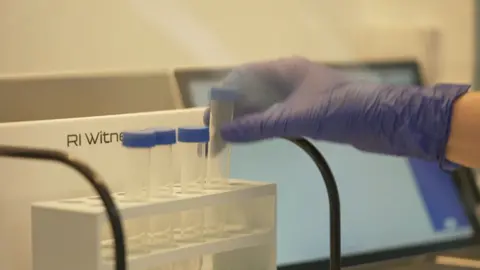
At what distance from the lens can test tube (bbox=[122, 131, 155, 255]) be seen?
2.86ft

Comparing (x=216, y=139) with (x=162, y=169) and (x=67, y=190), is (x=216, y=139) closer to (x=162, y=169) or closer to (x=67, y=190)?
(x=162, y=169)

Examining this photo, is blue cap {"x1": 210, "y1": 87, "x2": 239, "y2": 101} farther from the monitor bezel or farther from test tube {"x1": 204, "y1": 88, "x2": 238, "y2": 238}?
the monitor bezel

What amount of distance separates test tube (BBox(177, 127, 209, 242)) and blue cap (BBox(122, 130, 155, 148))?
0.07m

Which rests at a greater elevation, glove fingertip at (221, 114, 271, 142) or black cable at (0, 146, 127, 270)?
glove fingertip at (221, 114, 271, 142)

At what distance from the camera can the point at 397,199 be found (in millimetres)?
1591

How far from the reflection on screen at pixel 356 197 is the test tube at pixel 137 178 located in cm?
36

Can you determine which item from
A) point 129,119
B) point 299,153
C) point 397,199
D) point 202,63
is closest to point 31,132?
point 129,119

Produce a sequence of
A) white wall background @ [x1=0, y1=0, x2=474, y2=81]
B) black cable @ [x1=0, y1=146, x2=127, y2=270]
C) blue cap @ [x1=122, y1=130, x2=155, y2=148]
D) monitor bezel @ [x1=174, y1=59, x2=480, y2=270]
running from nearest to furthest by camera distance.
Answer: black cable @ [x1=0, y1=146, x2=127, y2=270] < blue cap @ [x1=122, y1=130, x2=155, y2=148] < white wall background @ [x1=0, y1=0, x2=474, y2=81] < monitor bezel @ [x1=174, y1=59, x2=480, y2=270]

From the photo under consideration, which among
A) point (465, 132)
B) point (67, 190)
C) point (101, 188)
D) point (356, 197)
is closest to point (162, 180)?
point (67, 190)

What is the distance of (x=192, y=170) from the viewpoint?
3.34 feet

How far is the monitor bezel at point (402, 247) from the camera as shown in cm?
135

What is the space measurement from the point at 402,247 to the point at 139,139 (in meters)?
0.83

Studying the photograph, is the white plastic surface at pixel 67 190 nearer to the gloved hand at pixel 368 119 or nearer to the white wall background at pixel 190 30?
the gloved hand at pixel 368 119

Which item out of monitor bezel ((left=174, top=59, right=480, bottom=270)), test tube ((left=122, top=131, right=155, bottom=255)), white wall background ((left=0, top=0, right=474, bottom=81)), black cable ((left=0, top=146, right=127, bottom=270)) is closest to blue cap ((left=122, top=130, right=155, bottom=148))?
test tube ((left=122, top=131, right=155, bottom=255))
